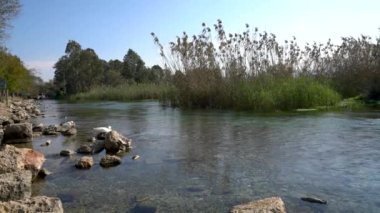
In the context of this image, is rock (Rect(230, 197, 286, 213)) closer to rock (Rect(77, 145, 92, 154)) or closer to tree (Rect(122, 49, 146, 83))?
rock (Rect(77, 145, 92, 154))

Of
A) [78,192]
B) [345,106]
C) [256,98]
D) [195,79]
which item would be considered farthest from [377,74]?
[78,192]

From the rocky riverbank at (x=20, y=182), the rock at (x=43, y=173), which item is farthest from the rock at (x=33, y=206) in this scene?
the rock at (x=43, y=173)

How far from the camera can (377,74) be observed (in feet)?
81.9

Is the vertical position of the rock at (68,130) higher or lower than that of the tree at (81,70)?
lower

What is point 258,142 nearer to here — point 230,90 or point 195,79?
point 230,90

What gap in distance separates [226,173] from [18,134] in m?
7.15

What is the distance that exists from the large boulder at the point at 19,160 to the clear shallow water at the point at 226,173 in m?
0.33

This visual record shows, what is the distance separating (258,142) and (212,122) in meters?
5.19

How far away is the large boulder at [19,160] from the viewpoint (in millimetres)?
6954

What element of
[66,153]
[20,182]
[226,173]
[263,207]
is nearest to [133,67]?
[66,153]

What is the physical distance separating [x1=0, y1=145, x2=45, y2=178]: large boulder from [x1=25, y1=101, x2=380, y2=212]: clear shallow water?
33 centimetres

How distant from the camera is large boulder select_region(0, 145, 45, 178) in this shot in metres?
6.95

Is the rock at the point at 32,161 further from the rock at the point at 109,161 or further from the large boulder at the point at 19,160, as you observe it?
the rock at the point at 109,161

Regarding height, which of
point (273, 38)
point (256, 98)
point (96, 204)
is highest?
point (273, 38)
